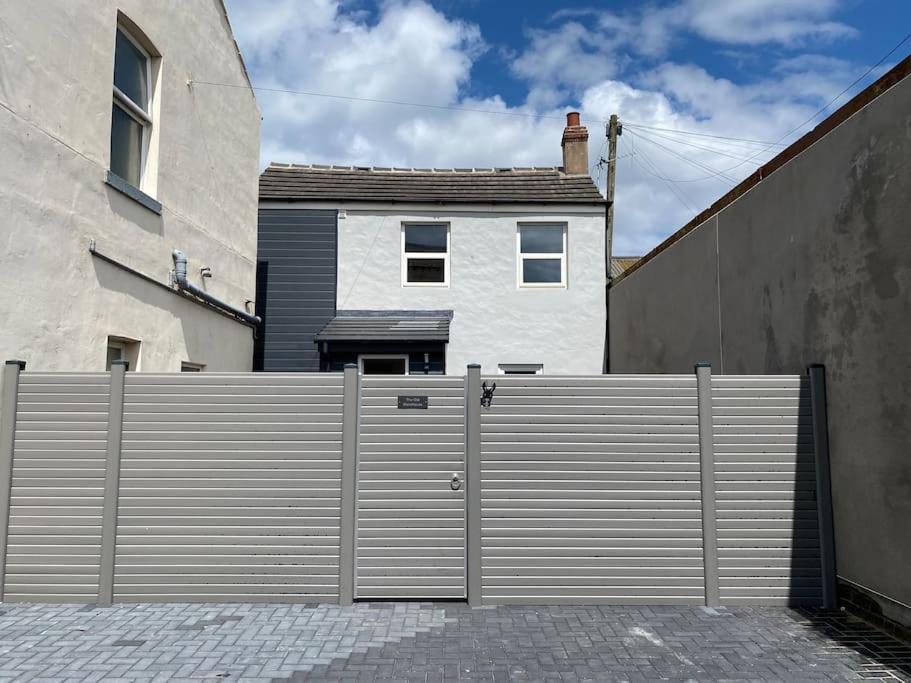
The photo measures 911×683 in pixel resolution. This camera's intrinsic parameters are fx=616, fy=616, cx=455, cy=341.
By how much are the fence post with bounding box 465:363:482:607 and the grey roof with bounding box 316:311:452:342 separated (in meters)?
5.77

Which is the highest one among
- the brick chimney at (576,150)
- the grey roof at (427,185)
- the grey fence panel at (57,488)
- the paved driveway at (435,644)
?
the brick chimney at (576,150)

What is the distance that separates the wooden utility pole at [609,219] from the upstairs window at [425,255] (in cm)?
336

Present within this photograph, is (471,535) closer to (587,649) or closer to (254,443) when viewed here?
(587,649)

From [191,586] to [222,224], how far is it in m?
5.55

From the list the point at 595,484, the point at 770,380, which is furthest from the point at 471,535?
the point at 770,380

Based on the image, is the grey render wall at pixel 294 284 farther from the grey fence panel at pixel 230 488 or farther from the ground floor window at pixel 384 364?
the grey fence panel at pixel 230 488

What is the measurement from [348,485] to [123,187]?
4.18 m

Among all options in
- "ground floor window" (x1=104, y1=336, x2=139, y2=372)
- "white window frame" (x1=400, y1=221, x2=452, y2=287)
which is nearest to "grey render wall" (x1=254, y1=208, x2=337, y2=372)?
"white window frame" (x1=400, y1=221, x2=452, y2=287)

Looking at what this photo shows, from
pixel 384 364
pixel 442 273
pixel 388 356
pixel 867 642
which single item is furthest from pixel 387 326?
pixel 867 642

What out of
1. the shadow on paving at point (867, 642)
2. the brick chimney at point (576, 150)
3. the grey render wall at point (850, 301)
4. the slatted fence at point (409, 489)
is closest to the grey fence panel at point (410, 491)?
the slatted fence at point (409, 489)

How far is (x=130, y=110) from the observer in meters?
7.25

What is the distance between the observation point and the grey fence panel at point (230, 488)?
5.45 metres

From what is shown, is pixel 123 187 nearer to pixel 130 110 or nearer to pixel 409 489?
pixel 130 110

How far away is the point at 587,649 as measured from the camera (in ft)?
14.8
